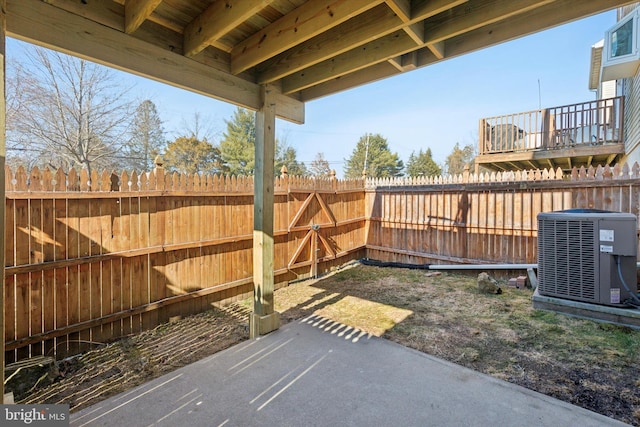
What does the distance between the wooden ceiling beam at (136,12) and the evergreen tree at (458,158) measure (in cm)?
2876

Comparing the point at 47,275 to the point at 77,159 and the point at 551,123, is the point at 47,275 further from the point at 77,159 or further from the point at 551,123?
the point at 77,159

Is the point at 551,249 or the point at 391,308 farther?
the point at 391,308

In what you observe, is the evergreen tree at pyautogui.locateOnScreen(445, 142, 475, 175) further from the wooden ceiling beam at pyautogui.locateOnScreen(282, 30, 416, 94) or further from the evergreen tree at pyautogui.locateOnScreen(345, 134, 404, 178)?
the wooden ceiling beam at pyautogui.locateOnScreen(282, 30, 416, 94)

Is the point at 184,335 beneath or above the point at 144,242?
beneath

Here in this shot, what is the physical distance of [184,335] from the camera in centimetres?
329

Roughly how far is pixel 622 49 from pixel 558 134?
2277 mm

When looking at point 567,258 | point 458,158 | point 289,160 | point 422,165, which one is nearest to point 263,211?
point 567,258

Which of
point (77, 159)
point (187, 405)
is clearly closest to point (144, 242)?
point (187, 405)

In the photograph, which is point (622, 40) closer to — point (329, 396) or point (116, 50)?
point (329, 396)

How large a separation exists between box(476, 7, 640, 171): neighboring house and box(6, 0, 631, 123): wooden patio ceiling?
510 cm

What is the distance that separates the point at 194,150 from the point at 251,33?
1655 centimetres

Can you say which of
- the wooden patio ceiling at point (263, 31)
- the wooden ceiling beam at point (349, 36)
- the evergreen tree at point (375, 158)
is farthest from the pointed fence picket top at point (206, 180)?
the evergreen tree at point (375, 158)

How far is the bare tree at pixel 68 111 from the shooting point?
10062mm

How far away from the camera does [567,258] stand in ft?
11.5
